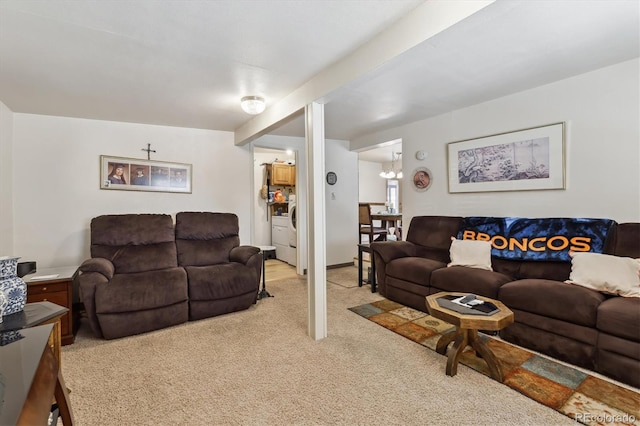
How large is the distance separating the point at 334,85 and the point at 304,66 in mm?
293

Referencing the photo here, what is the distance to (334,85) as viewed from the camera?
236cm

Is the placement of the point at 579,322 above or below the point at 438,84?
below

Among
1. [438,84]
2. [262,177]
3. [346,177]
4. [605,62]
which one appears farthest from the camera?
[262,177]

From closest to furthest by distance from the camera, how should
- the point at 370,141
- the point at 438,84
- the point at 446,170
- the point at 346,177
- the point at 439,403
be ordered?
the point at 439,403
the point at 438,84
the point at 446,170
the point at 370,141
the point at 346,177

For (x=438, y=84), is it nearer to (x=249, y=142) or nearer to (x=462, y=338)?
(x=462, y=338)

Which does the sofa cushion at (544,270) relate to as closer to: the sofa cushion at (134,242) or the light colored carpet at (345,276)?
the light colored carpet at (345,276)

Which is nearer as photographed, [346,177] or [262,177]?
[346,177]

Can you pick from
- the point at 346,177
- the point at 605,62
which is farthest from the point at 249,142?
the point at 605,62

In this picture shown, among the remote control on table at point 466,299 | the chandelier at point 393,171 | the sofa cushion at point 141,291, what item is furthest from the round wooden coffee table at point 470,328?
the chandelier at point 393,171

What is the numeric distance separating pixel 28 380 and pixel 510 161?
155 inches

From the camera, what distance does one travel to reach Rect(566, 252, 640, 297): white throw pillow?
85.2 inches

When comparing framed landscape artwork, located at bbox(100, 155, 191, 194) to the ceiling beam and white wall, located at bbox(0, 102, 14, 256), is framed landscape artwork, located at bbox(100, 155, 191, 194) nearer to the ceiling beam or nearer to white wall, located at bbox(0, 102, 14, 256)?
white wall, located at bbox(0, 102, 14, 256)

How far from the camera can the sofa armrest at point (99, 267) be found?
272 cm

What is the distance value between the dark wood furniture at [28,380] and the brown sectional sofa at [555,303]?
9.44ft
